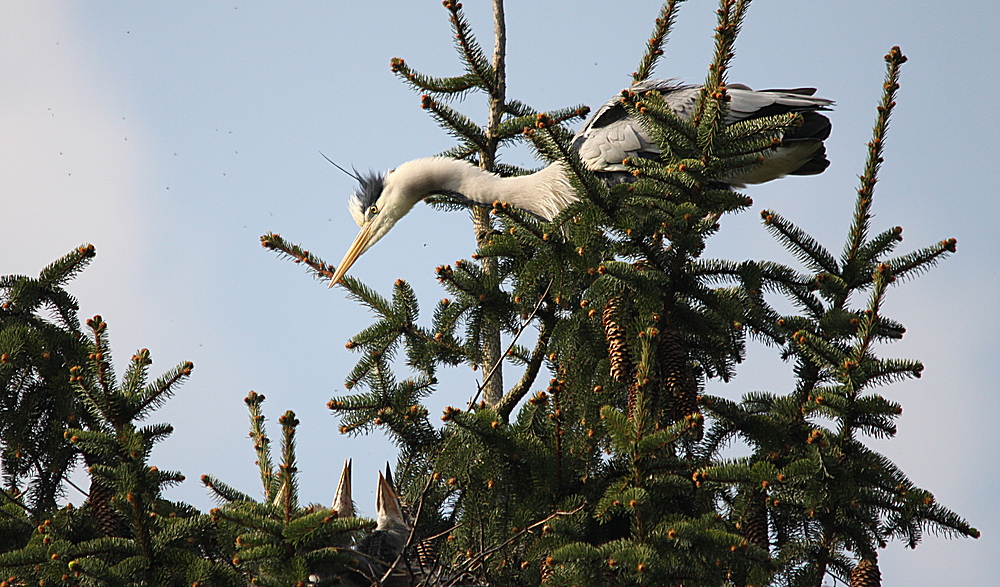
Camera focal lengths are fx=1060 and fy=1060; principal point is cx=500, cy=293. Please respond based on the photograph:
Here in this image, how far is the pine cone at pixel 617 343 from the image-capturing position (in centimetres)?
346

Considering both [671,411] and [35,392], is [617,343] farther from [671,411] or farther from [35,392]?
[35,392]

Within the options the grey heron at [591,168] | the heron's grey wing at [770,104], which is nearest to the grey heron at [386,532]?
the grey heron at [591,168]

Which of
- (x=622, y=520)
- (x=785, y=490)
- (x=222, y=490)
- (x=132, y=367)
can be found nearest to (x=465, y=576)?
(x=622, y=520)

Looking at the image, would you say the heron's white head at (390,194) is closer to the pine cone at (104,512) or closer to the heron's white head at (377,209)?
the heron's white head at (377,209)

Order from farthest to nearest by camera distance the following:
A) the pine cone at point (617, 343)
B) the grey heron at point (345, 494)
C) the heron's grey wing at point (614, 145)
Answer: the heron's grey wing at point (614, 145), the grey heron at point (345, 494), the pine cone at point (617, 343)

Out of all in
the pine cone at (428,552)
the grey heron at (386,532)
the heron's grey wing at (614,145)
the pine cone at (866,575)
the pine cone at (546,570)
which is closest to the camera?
the pine cone at (546,570)

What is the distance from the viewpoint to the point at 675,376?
11.3 feet

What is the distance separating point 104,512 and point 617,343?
6.24 ft

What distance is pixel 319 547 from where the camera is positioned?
3.11m

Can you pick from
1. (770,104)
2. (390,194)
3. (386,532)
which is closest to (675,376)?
(386,532)

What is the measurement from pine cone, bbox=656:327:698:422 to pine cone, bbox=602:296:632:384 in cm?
11

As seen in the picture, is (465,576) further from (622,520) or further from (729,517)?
(729,517)

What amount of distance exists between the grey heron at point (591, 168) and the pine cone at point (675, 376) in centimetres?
202

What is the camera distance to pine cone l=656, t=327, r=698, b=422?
345 centimetres
